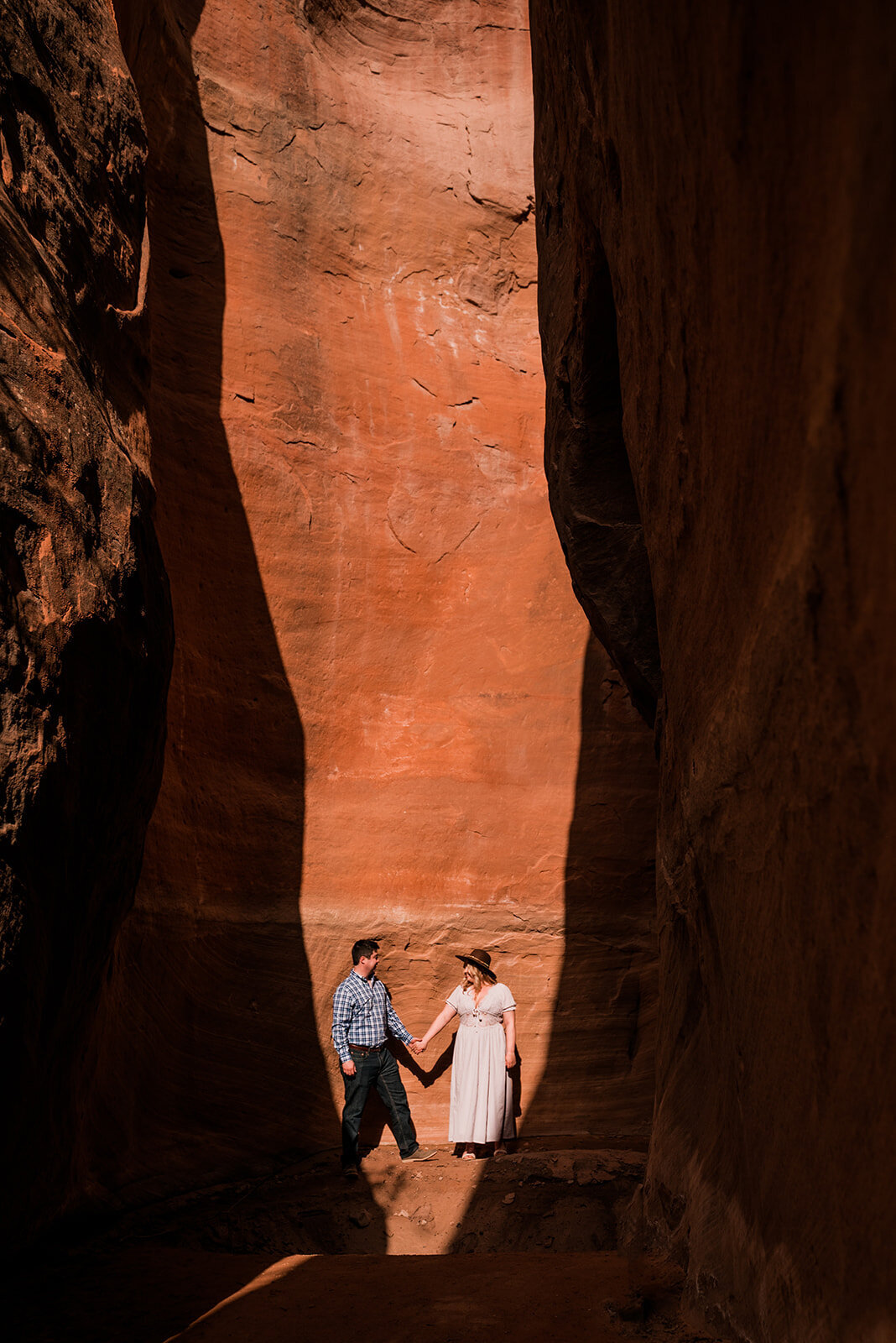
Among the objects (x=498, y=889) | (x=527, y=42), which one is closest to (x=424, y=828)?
(x=498, y=889)

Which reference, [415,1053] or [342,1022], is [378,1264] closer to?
[342,1022]

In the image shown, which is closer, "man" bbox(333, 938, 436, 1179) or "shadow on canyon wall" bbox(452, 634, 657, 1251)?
"man" bbox(333, 938, 436, 1179)

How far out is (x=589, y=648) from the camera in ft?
26.2

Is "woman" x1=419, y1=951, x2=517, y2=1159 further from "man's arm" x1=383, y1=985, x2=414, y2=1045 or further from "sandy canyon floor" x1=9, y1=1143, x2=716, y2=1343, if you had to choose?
"sandy canyon floor" x1=9, y1=1143, x2=716, y2=1343

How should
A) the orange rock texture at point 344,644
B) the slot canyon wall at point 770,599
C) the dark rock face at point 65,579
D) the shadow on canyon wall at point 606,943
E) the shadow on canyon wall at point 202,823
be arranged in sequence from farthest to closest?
the shadow on canyon wall at point 606,943 → the orange rock texture at point 344,644 → the shadow on canyon wall at point 202,823 → the dark rock face at point 65,579 → the slot canyon wall at point 770,599

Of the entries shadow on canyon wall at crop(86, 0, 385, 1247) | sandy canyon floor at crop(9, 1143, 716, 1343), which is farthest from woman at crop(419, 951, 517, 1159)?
shadow on canyon wall at crop(86, 0, 385, 1247)

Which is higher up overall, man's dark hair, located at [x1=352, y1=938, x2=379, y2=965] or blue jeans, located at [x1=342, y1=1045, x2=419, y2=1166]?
man's dark hair, located at [x1=352, y1=938, x2=379, y2=965]

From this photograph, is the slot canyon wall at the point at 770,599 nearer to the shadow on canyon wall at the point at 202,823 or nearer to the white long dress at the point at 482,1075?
the white long dress at the point at 482,1075

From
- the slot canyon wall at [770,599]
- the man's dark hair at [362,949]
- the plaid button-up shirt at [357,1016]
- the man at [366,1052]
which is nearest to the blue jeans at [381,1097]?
the man at [366,1052]

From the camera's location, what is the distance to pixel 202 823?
7035 mm

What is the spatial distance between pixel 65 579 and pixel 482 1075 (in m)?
4.38

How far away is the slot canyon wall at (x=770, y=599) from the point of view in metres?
1.91

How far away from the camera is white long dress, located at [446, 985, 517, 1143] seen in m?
6.81

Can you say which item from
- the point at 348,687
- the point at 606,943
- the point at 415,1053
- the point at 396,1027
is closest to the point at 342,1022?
the point at 396,1027
